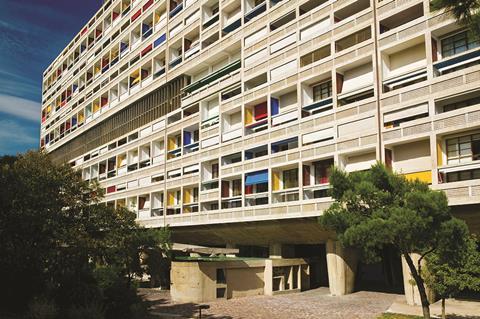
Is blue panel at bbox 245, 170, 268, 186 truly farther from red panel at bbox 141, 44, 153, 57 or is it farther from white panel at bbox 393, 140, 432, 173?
red panel at bbox 141, 44, 153, 57

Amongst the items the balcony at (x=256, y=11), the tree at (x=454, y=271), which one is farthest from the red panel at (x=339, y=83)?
the tree at (x=454, y=271)

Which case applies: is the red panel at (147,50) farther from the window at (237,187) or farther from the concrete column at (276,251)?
the concrete column at (276,251)

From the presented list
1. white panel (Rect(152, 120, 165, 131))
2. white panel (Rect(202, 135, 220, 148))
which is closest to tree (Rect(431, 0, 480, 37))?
white panel (Rect(202, 135, 220, 148))

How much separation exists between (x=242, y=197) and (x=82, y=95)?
126 ft

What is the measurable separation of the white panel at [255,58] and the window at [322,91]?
15.3ft

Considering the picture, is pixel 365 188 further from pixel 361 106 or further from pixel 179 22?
pixel 179 22

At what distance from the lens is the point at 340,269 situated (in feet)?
97.5

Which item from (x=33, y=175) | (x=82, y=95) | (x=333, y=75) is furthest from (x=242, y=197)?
(x=82, y=95)

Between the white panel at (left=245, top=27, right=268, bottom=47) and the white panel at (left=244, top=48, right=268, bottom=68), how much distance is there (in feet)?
3.20

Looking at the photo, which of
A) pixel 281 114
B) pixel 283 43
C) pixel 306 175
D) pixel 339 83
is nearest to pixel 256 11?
pixel 283 43

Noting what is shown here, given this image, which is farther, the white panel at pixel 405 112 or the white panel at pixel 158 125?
the white panel at pixel 158 125

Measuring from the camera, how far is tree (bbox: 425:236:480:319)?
1781 cm

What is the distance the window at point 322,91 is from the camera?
3086 cm

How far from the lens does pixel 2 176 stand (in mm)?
18828
